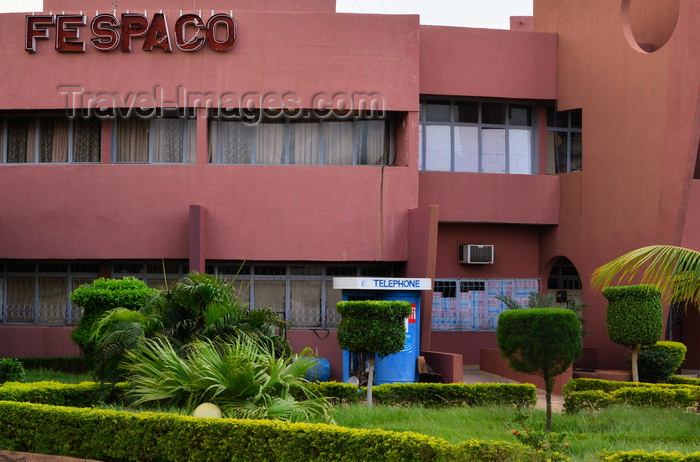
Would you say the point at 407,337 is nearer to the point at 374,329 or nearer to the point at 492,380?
the point at 374,329

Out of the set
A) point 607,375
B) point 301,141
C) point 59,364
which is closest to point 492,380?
point 607,375

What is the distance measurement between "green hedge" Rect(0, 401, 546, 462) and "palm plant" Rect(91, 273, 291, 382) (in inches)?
50.4

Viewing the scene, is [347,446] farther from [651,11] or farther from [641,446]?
[651,11]

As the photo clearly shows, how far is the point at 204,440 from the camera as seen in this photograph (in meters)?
9.48

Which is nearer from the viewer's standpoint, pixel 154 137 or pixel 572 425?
pixel 572 425

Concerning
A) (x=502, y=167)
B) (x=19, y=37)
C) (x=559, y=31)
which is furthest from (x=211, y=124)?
(x=559, y=31)

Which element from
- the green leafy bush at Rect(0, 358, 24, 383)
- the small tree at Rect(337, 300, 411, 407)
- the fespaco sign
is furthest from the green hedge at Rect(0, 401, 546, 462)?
the fespaco sign

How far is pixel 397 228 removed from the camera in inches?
758

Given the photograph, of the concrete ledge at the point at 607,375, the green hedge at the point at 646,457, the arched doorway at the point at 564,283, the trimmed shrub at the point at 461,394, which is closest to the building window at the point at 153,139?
the trimmed shrub at the point at 461,394

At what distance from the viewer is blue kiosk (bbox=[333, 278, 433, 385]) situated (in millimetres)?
15758

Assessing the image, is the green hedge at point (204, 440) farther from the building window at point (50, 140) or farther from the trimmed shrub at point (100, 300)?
the building window at point (50, 140)

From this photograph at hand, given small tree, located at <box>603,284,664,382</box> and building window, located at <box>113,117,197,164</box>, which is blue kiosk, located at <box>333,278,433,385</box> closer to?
small tree, located at <box>603,284,664,382</box>

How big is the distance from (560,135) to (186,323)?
12918 millimetres

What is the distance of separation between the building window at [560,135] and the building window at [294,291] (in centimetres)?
627
